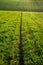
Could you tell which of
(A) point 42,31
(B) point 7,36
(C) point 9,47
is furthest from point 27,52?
(A) point 42,31

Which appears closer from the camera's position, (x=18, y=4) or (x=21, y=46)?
(x=21, y=46)

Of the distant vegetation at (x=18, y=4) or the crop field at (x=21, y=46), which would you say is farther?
the distant vegetation at (x=18, y=4)

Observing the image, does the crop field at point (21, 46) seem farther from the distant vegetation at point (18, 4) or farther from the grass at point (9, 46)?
the distant vegetation at point (18, 4)

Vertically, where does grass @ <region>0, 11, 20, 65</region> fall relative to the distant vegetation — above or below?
above

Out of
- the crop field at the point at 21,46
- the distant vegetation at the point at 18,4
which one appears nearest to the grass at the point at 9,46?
the crop field at the point at 21,46

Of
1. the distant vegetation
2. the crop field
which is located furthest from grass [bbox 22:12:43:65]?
the distant vegetation

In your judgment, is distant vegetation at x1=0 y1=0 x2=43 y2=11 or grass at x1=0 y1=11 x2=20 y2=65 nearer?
grass at x1=0 y1=11 x2=20 y2=65

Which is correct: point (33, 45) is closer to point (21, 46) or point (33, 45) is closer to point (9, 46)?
point (21, 46)

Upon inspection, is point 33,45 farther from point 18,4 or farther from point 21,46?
point 18,4

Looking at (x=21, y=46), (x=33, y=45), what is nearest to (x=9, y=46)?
(x=21, y=46)

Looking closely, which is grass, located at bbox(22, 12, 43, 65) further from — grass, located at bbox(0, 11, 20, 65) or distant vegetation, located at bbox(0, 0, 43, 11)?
distant vegetation, located at bbox(0, 0, 43, 11)

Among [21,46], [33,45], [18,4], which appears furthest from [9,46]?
[18,4]

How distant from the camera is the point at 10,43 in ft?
5.33

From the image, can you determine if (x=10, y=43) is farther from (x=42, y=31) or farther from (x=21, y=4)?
(x=21, y=4)
